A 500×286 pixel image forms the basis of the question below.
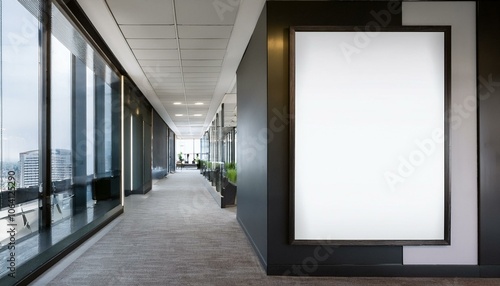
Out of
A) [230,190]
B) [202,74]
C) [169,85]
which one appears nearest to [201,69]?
[202,74]

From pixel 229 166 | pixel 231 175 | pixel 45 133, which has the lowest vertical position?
pixel 231 175

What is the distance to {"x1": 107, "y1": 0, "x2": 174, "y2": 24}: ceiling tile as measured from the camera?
3893 mm

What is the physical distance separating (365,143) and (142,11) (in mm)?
2680

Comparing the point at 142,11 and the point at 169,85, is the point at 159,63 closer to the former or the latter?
the point at 169,85

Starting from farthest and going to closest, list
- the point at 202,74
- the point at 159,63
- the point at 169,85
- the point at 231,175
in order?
the point at 231,175, the point at 169,85, the point at 202,74, the point at 159,63

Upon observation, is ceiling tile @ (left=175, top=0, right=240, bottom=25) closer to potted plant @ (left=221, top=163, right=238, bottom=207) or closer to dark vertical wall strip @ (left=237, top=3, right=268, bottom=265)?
dark vertical wall strip @ (left=237, top=3, right=268, bottom=265)

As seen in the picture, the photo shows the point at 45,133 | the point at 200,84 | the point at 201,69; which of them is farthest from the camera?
the point at 200,84

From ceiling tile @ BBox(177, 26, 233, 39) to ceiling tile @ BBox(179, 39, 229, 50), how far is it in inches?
4.6

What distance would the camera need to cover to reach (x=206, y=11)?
414 centimetres

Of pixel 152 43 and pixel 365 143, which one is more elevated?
pixel 152 43

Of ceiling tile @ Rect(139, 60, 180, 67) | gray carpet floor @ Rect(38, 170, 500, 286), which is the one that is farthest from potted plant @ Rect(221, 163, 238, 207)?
ceiling tile @ Rect(139, 60, 180, 67)

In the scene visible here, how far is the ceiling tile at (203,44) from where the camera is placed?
201 inches

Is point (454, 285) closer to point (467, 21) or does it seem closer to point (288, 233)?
point (288, 233)

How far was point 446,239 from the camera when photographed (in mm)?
3656
